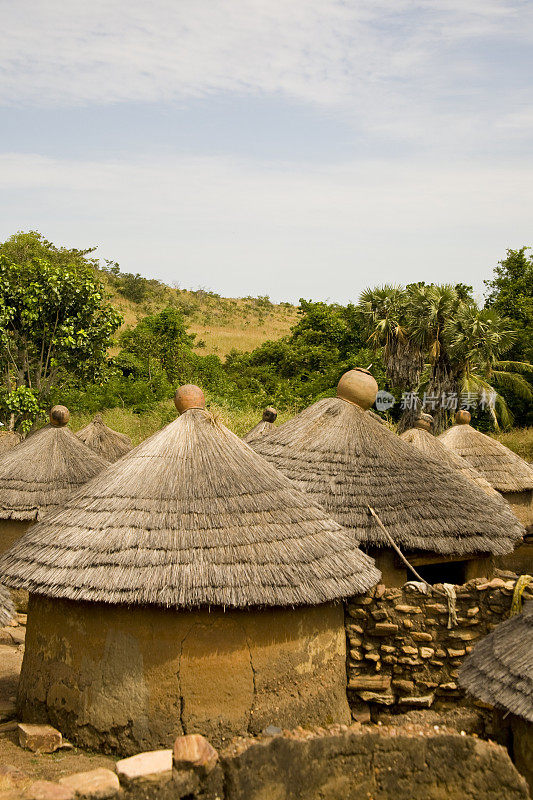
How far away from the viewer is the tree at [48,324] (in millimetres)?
17422

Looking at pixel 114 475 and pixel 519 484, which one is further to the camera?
pixel 519 484

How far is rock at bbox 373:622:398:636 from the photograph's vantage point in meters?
7.52

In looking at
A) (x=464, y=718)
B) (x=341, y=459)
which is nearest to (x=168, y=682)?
(x=464, y=718)

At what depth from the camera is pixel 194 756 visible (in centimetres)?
554

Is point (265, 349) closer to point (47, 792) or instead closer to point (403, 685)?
point (403, 685)

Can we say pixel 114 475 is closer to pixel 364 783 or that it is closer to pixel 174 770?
pixel 174 770

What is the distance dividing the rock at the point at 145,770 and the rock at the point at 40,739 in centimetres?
122

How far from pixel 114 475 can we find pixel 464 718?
3.87 meters

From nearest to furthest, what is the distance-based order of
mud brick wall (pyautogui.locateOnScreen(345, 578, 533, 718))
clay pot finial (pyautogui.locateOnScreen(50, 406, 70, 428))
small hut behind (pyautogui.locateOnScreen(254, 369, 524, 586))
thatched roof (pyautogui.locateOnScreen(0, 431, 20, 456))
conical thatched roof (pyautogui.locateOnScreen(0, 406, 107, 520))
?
mud brick wall (pyautogui.locateOnScreen(345, 578, 533, 718)), small hut behind (pyautogui.locateOnScreen(254, 369, 524, 586)), conical thatched roof (pyautogui.locateOnScreen(0, 406, 107, 520)), clay pot finial (pyautogui.locateOnScreen(50, 406, 70, 428)), thatched roof (pyautogui.locateOnScreen(0, 431, 20, 456))

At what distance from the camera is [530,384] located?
107 feet

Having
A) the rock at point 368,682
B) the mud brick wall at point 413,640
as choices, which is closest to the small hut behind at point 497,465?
the mud brick wall at point 413,640

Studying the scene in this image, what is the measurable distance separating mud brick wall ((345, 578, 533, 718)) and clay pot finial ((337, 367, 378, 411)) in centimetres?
345

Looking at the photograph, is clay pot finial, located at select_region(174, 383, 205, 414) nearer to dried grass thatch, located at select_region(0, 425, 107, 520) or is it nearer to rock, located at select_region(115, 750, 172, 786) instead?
rock, located at select_region(115, 750, 172, 786)

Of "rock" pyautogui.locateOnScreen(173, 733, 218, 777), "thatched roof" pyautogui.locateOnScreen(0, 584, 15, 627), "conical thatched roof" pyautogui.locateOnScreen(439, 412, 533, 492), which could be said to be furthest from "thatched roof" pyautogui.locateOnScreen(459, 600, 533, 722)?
"conical thatched roof" pyautogui.locateOnScreen(439, 412, 533, 492)
